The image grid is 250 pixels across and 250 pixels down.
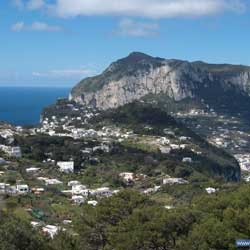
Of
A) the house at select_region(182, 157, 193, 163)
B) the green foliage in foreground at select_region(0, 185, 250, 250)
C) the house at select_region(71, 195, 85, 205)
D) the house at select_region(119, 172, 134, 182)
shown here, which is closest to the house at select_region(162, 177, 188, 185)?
the house at select_region(119, 172, 134, 182)

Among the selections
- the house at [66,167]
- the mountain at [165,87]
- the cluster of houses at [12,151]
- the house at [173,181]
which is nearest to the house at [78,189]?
the house at [66,167]

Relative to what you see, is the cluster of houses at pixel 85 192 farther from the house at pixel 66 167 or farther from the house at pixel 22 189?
the house at pixel 66 167

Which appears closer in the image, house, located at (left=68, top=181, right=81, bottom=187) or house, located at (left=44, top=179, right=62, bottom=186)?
house, located at (left=44, top=179, right=62, bottom=186)

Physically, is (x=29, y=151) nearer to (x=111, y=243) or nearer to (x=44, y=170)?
(x=44, y=170)

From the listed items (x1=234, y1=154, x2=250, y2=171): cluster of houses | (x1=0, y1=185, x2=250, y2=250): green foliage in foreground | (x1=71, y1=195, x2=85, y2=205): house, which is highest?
(x1=0, y1=185, x2=250, y2=250): green foliage in foreground

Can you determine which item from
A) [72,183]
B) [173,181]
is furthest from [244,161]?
[72,183]

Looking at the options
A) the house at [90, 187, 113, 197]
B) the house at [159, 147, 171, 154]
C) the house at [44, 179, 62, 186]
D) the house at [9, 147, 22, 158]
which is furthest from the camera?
the house at [159, 147, 171, 154]

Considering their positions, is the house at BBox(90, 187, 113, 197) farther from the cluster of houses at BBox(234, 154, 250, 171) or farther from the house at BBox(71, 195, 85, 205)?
the cluster of houses at BBox(234, 154, 250, 171)
